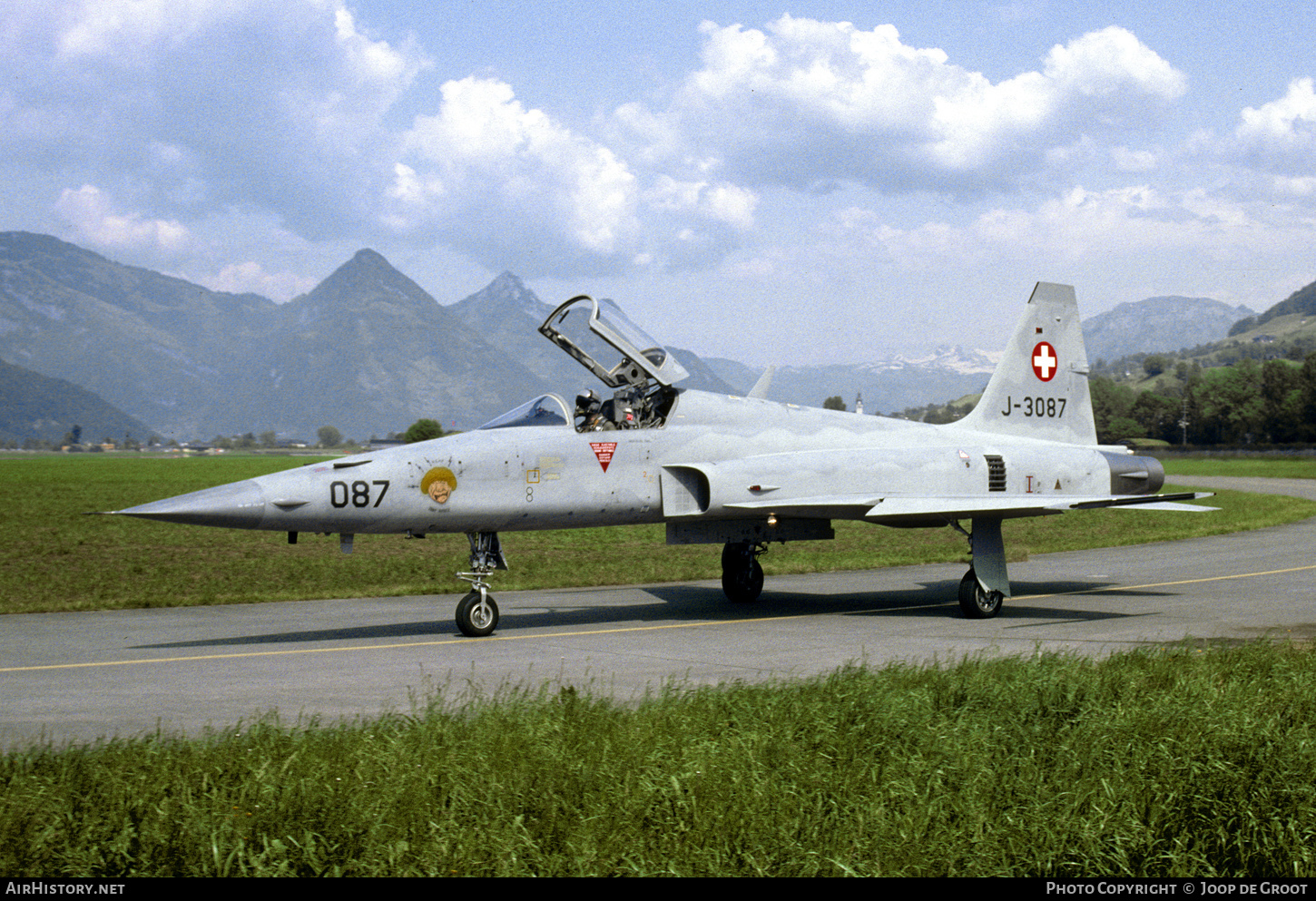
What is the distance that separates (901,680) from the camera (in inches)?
314

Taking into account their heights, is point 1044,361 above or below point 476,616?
above

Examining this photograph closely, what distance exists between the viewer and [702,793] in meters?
5.08

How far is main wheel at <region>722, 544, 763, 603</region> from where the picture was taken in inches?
609

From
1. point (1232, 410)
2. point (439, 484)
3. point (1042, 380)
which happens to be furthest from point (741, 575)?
point (1232, 410)

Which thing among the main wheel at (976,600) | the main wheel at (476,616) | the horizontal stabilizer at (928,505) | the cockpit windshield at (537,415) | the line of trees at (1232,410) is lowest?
the main wheel at (976,600)

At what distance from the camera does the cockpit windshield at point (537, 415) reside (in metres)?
12.8

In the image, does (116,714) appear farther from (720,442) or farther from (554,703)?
(720,442)

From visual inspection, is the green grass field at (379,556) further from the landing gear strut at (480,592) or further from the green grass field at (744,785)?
the green grass field at (744,785)

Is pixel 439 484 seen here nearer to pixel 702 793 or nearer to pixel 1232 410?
pixel 702 793

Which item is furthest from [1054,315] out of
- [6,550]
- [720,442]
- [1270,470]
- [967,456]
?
[1270,470]

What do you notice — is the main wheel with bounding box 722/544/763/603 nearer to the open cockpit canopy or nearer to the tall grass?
the open cockpit canopy

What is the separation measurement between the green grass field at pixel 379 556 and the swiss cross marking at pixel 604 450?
5.05 metres

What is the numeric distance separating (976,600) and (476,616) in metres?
6.22

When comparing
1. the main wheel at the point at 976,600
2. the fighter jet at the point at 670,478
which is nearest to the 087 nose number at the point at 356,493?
the fighter jet at the point at 670,478
